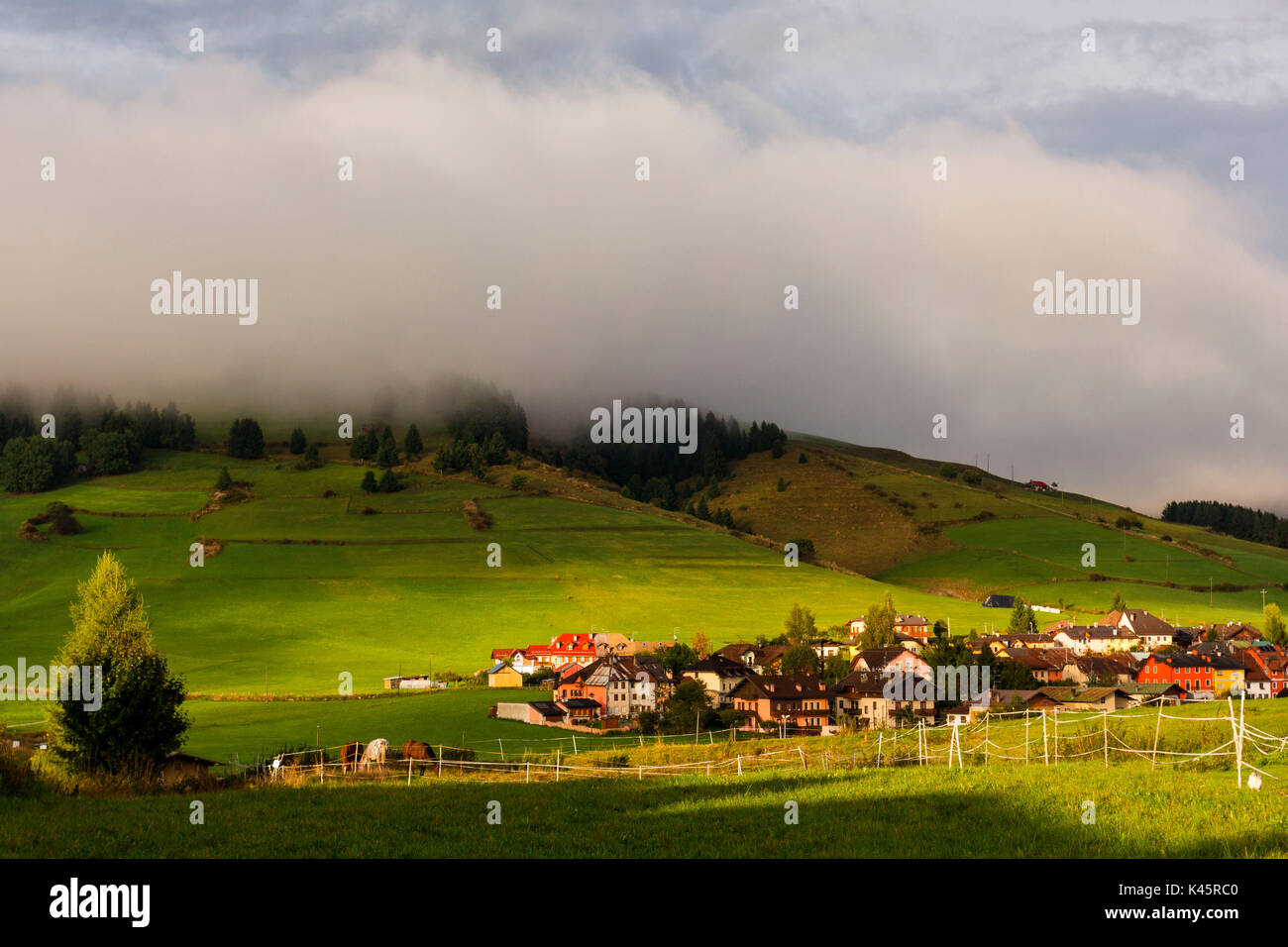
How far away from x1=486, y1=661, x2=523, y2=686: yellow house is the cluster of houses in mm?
133

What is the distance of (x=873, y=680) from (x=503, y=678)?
3479 centimetres

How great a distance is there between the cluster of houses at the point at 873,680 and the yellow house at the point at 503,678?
133 mm

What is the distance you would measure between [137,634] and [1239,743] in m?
33.0

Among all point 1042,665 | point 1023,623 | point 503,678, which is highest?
point 1023,623

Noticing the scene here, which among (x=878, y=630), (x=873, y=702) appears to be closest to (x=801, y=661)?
(x=873, y=702)

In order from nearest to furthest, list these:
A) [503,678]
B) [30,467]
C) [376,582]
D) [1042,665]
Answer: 1. [503,678]
2. [1042,665]
3. [376,582]
4. [30,467]

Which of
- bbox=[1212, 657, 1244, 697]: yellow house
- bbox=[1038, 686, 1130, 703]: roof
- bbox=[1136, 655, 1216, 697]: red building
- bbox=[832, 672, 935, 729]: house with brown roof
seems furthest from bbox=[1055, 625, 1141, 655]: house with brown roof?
bbox=[832, 672, 935, 729]: house with brown roof

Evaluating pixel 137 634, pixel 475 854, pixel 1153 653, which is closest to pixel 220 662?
pixel 137 634

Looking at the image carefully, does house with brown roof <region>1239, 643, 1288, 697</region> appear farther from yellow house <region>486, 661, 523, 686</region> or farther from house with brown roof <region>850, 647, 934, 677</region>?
yellow house <region>486, 661, 523, 686</region>

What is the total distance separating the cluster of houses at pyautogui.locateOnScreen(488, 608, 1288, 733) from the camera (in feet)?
279

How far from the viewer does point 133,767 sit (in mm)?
32125

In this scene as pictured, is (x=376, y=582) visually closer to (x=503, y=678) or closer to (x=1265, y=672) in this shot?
(x=503, y=678)

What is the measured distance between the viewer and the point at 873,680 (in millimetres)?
91500

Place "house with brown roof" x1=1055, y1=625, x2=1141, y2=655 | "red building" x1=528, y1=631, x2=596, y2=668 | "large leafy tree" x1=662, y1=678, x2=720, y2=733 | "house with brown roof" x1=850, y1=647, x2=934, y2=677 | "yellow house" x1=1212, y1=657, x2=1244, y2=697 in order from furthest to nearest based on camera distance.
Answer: "house with brown roof" x1=1055, y1=625, x2=1141, y2=655 < "red building" x1=528, y1=631, x2=596, y2=668 < "yellow house" x1=1212, y1=657, x2=1244, y2=697 < "house with brown roof" x1=850, y1=647, x2=934, y2=677 < "large leafy tree" x1=662, y1=678, x2=720, y2=733
